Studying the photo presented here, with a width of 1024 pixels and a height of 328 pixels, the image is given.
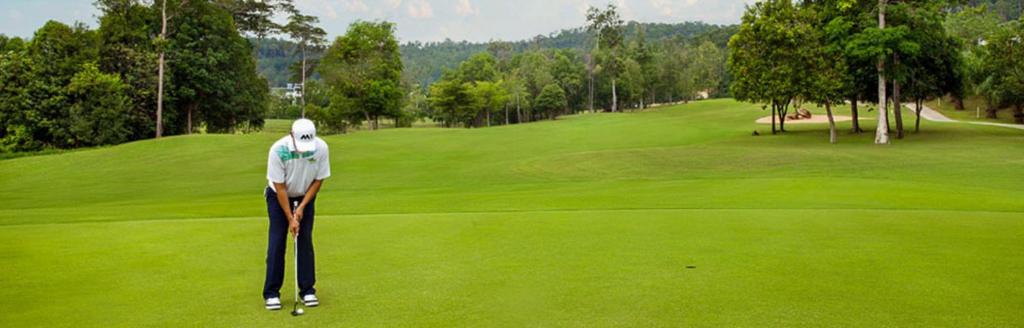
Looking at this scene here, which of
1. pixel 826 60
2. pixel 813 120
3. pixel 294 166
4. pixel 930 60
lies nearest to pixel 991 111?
pixel 813 120

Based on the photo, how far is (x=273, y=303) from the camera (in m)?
7.33

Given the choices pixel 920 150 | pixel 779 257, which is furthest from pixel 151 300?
pixel 920 150

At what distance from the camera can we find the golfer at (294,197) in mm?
7379

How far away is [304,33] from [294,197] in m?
81.8

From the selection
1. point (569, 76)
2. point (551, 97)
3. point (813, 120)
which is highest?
point (569, 76)

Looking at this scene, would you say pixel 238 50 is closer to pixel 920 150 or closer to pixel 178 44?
pixel 178 44

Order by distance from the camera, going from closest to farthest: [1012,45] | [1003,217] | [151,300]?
1. [151,300]
2. [1003,217]
3. [1012,45]

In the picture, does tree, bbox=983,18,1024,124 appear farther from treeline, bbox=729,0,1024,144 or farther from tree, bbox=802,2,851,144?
tree, bbox=802,2,851,144

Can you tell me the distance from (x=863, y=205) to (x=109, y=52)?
182 ft

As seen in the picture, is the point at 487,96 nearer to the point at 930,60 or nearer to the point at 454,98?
the point at 454,98

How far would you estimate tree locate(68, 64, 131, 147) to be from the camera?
165ft

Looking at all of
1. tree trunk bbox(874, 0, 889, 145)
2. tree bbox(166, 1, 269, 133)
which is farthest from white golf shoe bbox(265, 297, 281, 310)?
tree bbox(166, 1, 269, 133)

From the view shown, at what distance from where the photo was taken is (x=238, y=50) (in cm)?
6500

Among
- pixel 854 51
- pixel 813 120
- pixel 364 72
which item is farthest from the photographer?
pixel 364 72
